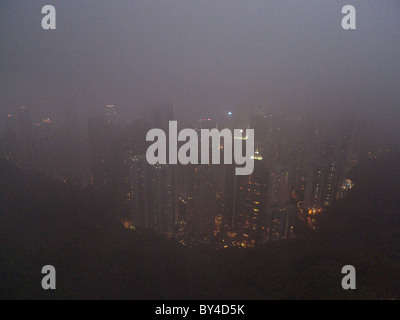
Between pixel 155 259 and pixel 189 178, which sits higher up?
pixel 189 178

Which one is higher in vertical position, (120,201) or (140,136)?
(140,136)

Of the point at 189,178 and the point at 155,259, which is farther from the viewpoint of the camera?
the point at 189,178

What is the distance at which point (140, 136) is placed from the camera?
655cm

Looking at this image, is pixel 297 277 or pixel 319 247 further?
pixel 319 247

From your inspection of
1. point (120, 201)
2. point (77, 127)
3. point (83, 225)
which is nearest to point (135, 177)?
point (120, 201)

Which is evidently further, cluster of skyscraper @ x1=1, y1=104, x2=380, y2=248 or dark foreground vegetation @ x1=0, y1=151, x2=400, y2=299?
cluster of skyscraper @ x1=1, y1=104, x2=380, y2=248

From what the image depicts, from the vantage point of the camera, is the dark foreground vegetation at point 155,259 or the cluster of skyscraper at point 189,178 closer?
the dark foreground vegetation at point 155,259
